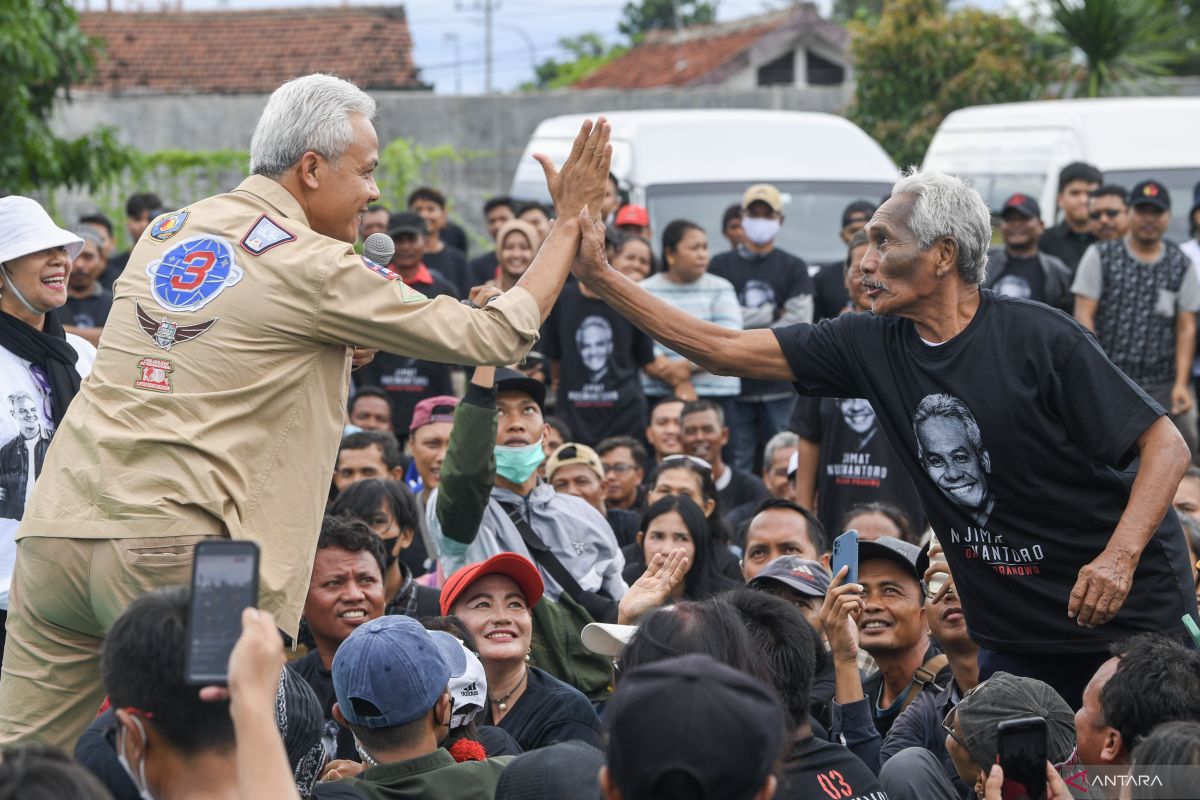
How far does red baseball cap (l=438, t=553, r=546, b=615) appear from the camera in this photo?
17.9 feet

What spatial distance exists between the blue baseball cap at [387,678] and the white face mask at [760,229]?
25.7ft

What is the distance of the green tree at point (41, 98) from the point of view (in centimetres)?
1221

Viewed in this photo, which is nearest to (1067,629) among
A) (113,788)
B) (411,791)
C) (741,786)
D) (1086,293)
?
(411,791)

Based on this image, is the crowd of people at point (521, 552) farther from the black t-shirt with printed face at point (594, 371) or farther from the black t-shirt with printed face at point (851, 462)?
the black t-shirt with printed face at point (594, 371)

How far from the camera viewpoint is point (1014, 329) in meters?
4.63

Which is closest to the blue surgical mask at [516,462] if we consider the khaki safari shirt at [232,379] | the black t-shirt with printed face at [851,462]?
the black t-shirt with printed face at [851,462]

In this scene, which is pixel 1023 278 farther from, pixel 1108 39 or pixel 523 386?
pixel 1108 39

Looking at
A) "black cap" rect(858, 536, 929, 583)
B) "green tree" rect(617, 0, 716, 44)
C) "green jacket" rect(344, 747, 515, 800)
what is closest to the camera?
"green jacket" rect(344, 747, 515, 800)

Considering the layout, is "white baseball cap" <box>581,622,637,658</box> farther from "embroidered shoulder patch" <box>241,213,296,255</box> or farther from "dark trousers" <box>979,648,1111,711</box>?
"embroidered shoulder patch" <box>241,213,296,255</box>

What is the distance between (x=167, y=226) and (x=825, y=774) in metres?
2.16

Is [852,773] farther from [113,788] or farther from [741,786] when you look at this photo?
[113,788]

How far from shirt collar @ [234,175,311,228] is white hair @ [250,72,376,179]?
0.05m

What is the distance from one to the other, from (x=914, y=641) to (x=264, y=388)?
2.83m

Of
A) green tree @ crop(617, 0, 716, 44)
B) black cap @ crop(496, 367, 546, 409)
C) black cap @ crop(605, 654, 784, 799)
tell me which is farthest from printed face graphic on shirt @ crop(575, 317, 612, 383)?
green tree @ crop(617, 0, 716, 44)
